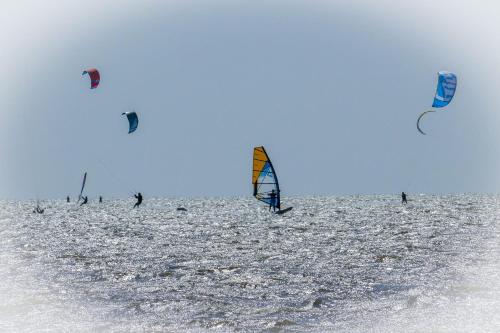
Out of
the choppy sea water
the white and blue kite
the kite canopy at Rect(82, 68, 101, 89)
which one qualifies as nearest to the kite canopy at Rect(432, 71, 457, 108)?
the white and blue kite

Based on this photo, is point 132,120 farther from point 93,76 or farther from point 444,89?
point 444,89

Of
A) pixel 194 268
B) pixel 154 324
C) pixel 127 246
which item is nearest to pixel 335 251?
pixel 194 268

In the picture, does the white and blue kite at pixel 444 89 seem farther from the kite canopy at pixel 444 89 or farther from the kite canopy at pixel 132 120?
the kite canopy at pixel 132 120

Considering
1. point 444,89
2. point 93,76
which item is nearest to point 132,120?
point 93,76

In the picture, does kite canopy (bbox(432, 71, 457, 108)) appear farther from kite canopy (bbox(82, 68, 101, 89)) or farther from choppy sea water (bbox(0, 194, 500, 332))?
kite canopy (bbox(82, 68, 101, 89))

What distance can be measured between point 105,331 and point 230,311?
2630 mm

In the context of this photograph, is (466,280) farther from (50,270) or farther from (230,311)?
(50,270)

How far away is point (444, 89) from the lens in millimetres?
33938

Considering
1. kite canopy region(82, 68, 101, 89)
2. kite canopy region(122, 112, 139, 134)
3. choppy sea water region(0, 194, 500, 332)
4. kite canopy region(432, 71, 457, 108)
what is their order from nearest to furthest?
choppy sea water region(0, 194, 500, 332), kite canopy region(432, 71, 457, 108), kite canopy region(82, 68, 101, 89), kite canopy region(122, 112, 139, 134)

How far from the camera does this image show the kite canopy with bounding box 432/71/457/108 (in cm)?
Result: 3384

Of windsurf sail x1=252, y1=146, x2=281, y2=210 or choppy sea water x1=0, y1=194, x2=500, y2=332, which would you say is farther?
windsurf sail x1=252, y1=146, x2=281, y2=210

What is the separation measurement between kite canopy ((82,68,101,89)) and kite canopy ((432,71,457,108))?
58.1 ft

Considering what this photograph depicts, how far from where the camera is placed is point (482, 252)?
24047mm

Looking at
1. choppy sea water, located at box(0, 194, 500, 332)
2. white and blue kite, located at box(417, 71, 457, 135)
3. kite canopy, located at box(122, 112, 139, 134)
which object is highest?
white and blue kite, located at box(417, 71, 457, 135)
